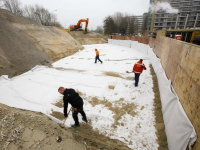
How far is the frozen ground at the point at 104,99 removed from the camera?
369 centimetres

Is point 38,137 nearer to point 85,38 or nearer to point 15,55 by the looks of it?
point 15,55

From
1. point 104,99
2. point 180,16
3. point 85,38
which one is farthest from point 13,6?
point 180,16

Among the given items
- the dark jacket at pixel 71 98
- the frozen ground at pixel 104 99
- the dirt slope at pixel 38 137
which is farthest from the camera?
the frozen ground at pixel 104 99

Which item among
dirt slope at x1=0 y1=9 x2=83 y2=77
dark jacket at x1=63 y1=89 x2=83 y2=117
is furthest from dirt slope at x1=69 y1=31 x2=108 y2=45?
dark jacket at x1=63 y1=89 x2=83 y2=117

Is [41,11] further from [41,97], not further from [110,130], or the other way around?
Answer: [110,130]

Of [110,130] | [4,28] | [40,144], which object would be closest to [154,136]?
[110,130]

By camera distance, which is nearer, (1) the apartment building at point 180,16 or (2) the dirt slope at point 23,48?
(2) the dirt slope at point 23,48

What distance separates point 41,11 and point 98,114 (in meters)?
48.7

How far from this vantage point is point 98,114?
14.4 ft

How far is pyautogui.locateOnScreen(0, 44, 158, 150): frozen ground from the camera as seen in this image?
3694 mm

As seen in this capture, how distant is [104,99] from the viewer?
5359 mm

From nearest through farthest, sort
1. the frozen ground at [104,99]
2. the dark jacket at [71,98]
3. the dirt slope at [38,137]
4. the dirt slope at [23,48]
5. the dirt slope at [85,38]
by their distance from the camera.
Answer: the dirt slope at [38,137], the dark jacket at [71,98], the frozen ground at [104,99], the dirt slope at [23,48], the dirt slope at [85,38]

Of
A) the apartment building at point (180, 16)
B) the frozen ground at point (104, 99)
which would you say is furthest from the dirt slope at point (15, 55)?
the apartment building at point (180, 16)

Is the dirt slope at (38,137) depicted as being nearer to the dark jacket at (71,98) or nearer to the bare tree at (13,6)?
the dark jacket at (71,98)
